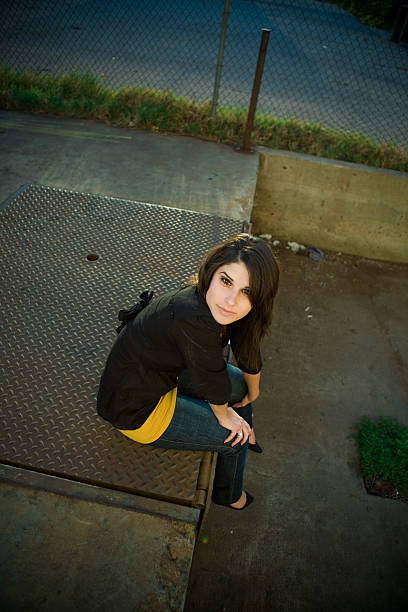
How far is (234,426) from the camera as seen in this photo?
209 cm

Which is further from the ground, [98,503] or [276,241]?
[98,503]

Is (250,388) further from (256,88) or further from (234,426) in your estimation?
(256,88)

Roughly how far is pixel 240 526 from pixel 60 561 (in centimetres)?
140

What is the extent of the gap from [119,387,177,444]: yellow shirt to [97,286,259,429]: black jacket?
4 cm

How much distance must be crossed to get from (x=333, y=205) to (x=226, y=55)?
21.3 ft

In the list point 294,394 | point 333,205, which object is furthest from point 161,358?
→ point 333,205

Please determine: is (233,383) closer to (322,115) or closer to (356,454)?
(356,454)

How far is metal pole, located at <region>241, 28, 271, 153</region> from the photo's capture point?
14.9 ft

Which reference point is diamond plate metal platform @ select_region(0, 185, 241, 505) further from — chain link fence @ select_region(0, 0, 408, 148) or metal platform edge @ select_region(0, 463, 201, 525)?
chain link fence @ select_region(0, 0, 408, 148)

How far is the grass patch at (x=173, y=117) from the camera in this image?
5.41m

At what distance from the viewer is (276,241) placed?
220 inches

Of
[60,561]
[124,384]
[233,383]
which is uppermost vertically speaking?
[124,384]

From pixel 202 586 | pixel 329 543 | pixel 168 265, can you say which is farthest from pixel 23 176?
pixel 329 543

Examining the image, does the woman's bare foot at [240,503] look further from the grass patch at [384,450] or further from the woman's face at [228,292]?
the grass patch at [384,450]
